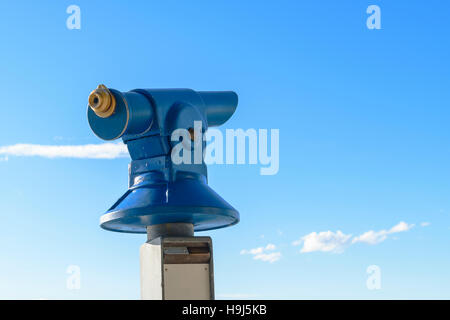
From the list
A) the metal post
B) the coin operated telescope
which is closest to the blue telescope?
the coin operated telescope

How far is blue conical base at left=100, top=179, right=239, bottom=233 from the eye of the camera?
21.6ft

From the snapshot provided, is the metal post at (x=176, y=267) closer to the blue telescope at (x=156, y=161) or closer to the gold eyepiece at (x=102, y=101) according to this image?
the blue telescope at (x=156, y=161)

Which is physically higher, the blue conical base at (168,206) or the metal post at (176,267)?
the blue conical base at (168,206)

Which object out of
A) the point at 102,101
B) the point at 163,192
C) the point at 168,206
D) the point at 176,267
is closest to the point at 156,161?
the point at 163,192

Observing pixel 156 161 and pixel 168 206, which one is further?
pixel 156 161

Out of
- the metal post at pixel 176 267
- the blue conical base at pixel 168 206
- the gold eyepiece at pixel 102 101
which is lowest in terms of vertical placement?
the metal post at pixel 176 267

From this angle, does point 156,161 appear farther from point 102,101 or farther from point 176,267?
point 176,267

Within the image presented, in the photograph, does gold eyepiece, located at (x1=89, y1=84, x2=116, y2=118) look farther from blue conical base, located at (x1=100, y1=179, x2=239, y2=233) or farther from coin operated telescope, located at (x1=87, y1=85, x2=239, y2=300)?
blue conical base, located at (x1=100, y1=179, x2=239, y2=233)

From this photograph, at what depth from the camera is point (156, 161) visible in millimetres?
6879

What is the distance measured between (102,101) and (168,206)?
3.97 ft

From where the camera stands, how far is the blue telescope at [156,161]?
662 centimetres

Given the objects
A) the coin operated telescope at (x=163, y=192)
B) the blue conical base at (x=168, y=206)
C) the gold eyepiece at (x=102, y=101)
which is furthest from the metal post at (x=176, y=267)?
the gold eyepiece at (x=102, y=101)

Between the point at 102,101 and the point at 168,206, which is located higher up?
the point at 102,101
